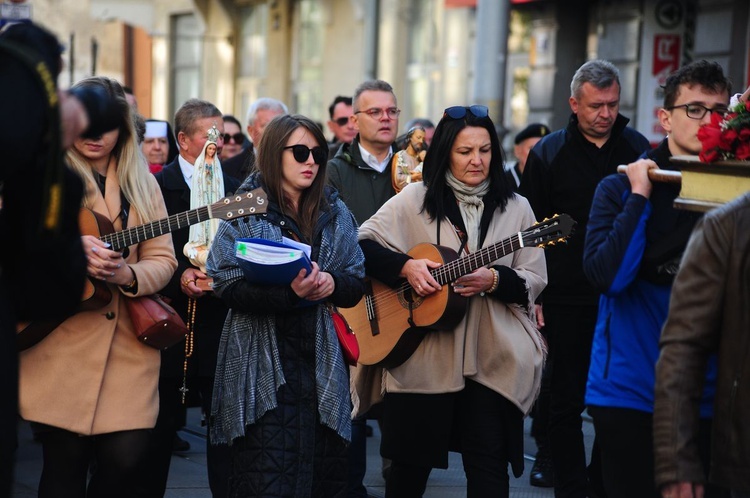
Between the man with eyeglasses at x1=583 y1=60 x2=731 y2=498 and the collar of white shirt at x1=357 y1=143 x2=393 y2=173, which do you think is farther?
the collar of white shirt at x1=357 y1=143 x2=393 y2=173

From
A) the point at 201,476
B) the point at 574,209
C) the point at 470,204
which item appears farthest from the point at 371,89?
the point at 201,476

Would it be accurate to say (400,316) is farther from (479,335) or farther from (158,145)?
(158,145)

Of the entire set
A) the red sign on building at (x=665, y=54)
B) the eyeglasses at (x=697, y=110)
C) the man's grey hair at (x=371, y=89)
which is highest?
the red sign on building at (x=665, y=54)

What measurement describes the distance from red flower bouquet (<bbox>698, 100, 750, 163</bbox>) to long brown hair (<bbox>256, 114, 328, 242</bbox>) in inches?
75.9

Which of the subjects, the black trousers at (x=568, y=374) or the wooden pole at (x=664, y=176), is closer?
the wooden pole at (x=664, y=176)

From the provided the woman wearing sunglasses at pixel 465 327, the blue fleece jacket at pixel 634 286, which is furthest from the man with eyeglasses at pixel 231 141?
the blue fleece jacket at pixel 634 286

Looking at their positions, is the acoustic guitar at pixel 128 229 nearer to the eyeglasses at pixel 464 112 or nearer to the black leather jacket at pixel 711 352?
the eyeglasses at pixel 464 112

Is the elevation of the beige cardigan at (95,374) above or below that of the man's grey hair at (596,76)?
below

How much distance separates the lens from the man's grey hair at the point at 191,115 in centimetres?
714

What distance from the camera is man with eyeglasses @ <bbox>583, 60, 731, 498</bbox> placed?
426cm

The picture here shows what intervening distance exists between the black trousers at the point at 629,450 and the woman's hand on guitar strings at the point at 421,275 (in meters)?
1.38

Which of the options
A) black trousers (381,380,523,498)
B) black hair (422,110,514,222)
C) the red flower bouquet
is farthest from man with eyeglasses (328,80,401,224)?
the red flower bouquet

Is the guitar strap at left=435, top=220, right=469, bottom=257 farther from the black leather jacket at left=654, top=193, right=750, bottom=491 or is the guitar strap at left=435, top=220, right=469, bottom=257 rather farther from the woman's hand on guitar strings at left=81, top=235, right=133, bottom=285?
the black leather jacket at left=654, top=193, right=750, bottom=491

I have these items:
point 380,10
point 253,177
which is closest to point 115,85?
point 253,177
